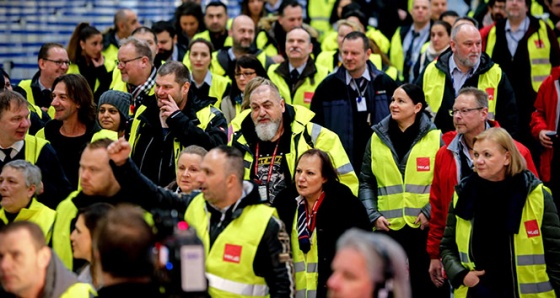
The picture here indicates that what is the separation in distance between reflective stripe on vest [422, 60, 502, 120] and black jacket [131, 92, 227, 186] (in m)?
2.38

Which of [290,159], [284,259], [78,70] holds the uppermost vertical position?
[78,70]

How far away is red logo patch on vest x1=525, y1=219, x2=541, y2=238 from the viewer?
330 inches

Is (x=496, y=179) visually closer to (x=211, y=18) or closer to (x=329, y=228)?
(x=329, y=228)

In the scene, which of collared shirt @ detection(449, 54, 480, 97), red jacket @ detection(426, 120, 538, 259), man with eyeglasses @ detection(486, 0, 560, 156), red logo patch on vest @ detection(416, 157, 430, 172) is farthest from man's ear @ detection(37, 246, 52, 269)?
man with eyeglasses @ detection(486, 0, 560, 156)

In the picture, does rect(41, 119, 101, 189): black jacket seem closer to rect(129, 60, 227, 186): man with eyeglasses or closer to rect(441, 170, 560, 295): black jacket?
rect(129, 60, 227, 186): man with eyeglasses

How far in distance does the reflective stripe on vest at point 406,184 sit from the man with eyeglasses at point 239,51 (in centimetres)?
378

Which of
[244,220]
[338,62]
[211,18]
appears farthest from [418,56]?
[244,220]

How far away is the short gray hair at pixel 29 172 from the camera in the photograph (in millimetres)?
8547

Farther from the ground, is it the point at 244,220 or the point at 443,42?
the point at 443,42

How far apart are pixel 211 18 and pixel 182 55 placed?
36.9 inches

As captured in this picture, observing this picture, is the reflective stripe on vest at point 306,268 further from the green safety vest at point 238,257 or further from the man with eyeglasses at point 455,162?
the man with eyeglasses at point 455,162

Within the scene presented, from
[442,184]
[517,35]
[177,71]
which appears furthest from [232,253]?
[517,35]

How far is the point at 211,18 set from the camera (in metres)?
14.8

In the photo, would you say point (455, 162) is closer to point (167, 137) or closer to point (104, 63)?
point (167, 137)
